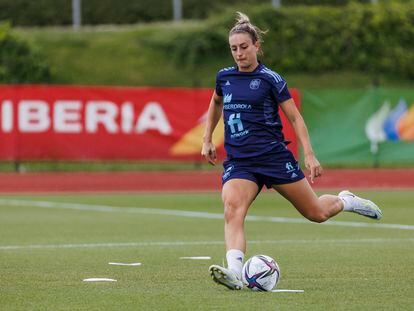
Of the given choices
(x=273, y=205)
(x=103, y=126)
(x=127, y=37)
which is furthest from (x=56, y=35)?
(x=273, y=205)

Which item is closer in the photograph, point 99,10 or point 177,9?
point 177,9

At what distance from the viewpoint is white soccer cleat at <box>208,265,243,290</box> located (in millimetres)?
9242

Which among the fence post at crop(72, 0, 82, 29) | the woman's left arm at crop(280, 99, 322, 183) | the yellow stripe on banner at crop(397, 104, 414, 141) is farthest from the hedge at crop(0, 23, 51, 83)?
the woman's left arm at crop(280, 99, 322, 183)

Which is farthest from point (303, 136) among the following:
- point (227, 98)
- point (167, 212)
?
point (167, 212)

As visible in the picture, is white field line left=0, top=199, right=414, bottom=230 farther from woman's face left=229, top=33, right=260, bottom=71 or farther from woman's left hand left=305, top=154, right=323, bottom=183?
woman's face left=229, top=33, right=260, bottom=71

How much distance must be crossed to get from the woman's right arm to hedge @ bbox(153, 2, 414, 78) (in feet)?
98.2

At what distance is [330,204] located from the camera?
10586 mm

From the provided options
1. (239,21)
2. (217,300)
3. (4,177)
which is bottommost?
(4,177)

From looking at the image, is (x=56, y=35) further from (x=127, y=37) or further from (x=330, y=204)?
(x=330, y=204)

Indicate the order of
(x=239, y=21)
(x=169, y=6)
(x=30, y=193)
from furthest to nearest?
(x=169, y=6), (x=30, y=193), (x=239, y=21)

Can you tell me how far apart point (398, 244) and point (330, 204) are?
11.4ft

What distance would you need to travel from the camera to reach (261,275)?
9500 mm

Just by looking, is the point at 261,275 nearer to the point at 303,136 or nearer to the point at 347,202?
the point at 303,136

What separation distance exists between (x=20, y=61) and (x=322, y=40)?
10.7 meters
